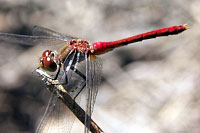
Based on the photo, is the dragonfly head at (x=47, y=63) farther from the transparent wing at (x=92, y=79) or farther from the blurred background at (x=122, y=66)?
the blurred background at (x=122, y=66)

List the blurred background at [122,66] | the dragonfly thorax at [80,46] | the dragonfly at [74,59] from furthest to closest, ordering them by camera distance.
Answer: the blurred background at [122,66] → the dragonfly thorax at [80,46] → the dragonfly at [74,59]

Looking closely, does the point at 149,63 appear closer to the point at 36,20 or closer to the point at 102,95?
the point at 102,95

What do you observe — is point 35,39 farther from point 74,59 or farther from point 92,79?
point 92,79

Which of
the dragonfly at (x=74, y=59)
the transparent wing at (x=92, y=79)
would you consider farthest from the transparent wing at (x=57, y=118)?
the transparent wing at (x=92, y=79)

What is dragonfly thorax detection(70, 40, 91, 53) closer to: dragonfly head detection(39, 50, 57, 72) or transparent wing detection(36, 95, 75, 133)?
dragonfly head detection(39, 50, 57, 72)

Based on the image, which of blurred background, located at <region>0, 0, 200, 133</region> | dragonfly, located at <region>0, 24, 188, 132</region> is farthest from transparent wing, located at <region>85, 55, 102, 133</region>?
blurred background, located at <region>0, 0, 200, 133</region>

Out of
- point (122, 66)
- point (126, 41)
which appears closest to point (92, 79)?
point (126, 41)
